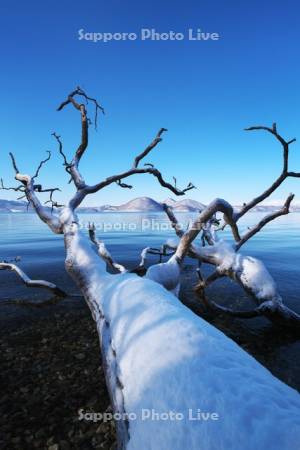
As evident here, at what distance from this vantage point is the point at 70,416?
13.3 ft

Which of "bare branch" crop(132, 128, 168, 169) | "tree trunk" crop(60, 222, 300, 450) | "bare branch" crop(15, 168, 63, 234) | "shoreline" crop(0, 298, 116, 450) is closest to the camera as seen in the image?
"tree trunk" crop(60, 222, 300, 450)

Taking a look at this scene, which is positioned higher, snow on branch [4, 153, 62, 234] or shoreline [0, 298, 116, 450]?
snow on branch [4, 153, 62, 234]

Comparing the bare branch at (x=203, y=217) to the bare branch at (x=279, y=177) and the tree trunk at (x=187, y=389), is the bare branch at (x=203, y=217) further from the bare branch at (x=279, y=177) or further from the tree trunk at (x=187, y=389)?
the tree trunk at (x=187, y=389)

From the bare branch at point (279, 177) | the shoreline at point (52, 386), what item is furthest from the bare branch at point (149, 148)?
the shoreline at point (52, 386)

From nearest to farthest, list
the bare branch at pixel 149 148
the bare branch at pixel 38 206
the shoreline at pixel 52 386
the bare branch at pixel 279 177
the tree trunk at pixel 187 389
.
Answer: the tree trunk at pixel 187 389
the shoreline at pixel 52 386
the bare branch at pixel 279 177
the bare branch at pixel 38 206
the bare branch at pixel 149 148

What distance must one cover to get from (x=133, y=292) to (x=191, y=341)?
64.9 inches

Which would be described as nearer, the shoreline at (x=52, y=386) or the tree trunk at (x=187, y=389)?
the tree trunk at (x=187, y=389)

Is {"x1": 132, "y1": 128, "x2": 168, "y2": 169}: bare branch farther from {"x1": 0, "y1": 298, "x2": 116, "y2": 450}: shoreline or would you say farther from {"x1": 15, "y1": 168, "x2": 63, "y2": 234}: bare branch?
{"x1": 0, "y1": 298, "x2": 116, "y2": 450}: shoreline

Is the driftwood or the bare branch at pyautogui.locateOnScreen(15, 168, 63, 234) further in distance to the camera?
the bare branch at pyautogui.locateOnScreen(15, 168, 63, 234)

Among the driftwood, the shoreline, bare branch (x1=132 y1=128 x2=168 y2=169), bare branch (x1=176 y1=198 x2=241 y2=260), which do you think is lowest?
the shoreline

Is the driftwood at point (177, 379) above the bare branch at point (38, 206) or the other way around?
the other way around

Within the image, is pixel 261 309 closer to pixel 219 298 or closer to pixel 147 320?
pixel 219 298

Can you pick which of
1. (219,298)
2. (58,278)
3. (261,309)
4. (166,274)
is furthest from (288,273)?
(58,278)

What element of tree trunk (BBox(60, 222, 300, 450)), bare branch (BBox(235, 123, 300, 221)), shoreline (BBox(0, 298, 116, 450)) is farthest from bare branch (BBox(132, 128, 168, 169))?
tree trunk (BBox(60, 222, 300, 450))
